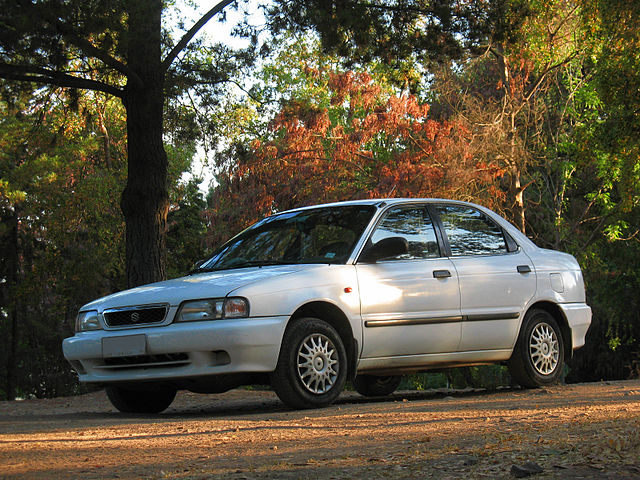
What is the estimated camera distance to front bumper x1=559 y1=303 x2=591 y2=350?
9461mm

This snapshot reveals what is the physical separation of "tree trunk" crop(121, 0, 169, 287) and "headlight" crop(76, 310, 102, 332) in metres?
4.68

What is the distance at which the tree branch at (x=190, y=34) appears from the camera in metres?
12.7

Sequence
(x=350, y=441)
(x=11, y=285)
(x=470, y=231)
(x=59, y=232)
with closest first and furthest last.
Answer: (x=350, y=441) < (x=470, y=231) < (x=59, y=232) < (x=11, y=285)

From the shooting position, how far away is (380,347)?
315 inches

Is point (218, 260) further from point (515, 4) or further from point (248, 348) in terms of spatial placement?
point (515, 4)

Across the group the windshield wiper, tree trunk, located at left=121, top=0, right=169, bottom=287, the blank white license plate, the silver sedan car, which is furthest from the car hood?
tree trunk, located at left=121, top=0, right=169, bottom=287

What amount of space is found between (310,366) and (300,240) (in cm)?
136

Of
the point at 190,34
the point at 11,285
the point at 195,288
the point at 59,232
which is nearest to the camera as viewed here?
the point at 195,288

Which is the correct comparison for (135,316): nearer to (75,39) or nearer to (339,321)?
(339,321)

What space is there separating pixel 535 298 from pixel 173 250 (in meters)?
24.8

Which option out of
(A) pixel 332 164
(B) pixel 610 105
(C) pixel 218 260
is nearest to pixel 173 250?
(A) pixel 332 164

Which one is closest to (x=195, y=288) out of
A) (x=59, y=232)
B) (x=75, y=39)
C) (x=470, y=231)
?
(x=470, y=231)

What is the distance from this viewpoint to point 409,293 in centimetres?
821

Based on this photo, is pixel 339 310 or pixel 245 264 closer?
pixel 339 310
